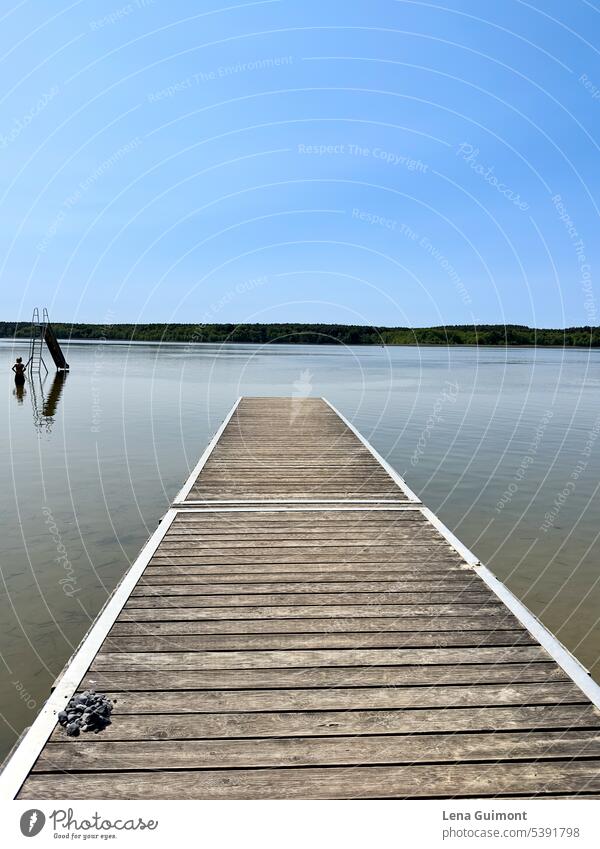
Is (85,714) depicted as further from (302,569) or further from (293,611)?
(302,569)

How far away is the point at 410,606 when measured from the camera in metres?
5.49

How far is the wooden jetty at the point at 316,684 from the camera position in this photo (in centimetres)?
338

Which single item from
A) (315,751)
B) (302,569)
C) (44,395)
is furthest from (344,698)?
(44,395)

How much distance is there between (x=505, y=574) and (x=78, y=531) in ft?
21.2

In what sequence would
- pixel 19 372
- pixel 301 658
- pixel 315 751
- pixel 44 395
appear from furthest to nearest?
pixel 19 372
pixel 44 395
pixel 301 658
pixel 315 751

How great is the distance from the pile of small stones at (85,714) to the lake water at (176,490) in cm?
123

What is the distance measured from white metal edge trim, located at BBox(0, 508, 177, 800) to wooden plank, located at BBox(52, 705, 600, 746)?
0.12m

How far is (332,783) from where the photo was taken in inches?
131

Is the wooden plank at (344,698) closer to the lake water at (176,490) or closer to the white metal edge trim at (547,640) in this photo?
the white metal edge trim at (547,640)

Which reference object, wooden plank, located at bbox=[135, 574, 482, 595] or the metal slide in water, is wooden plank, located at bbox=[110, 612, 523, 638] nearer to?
wooden plank, located at bbox=[135, 574, 482, 595]

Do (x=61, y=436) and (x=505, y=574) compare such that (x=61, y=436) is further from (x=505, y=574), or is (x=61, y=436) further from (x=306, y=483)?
(x=505, y=574)

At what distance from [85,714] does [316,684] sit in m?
1.52

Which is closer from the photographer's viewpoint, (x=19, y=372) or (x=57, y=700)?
(x=57, y=700)
